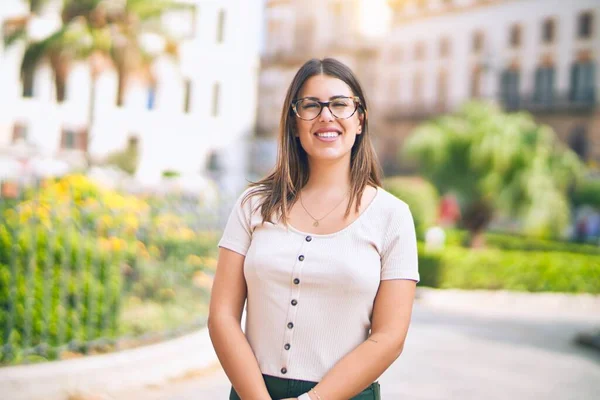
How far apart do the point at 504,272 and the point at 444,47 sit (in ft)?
110

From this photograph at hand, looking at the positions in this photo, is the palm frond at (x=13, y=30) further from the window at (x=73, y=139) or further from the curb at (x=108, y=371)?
the curb at (x=108, y=371)

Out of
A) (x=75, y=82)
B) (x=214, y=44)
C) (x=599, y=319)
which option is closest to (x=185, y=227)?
(x=599, y=319)

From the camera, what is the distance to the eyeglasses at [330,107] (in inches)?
89.4

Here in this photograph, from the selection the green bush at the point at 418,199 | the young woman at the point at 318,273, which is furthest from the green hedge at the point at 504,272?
the young woman at the point at 318,273

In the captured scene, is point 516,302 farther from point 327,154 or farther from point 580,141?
point 580,141

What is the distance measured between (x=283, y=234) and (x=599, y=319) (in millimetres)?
11634

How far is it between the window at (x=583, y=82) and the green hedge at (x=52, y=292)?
36.8m

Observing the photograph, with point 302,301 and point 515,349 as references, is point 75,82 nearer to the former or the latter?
point 515,349

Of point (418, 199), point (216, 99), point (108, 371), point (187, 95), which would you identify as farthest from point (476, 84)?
point (108, 371)

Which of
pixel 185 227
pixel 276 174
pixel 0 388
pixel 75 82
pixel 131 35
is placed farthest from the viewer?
pixel 75 82

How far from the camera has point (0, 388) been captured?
4.50 meters

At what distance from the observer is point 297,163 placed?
239 centimetres

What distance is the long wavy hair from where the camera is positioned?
2.28 m

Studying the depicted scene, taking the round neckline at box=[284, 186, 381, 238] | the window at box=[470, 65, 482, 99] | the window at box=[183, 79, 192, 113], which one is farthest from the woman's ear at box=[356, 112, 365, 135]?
the window at box=[470, 65, 482, 99]
